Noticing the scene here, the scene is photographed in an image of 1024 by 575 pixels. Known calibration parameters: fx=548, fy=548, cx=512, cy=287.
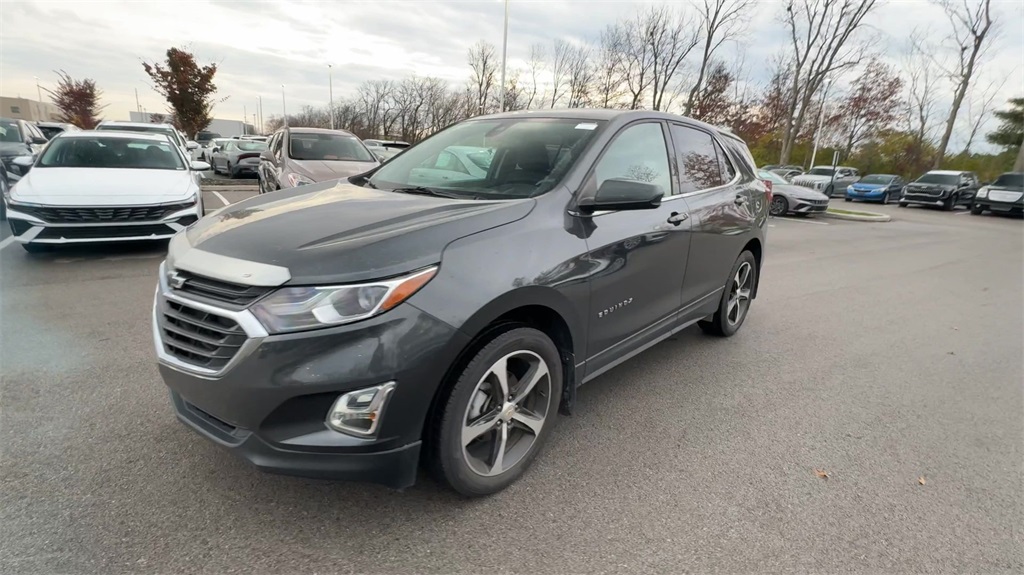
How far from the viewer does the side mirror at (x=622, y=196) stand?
2627 millimetres

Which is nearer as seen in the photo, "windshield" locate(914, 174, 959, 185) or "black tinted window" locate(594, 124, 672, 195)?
"black tinted window" locate(594, 124, 672, 195)

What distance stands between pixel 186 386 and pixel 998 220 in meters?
28.0

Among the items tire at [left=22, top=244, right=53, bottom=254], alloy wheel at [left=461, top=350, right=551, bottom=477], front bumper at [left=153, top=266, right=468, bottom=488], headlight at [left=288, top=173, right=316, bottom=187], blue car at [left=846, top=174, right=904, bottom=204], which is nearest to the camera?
front bumper at [left=153, top=266, right=468, bottom=488]

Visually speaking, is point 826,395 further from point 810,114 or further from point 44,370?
point 810,114

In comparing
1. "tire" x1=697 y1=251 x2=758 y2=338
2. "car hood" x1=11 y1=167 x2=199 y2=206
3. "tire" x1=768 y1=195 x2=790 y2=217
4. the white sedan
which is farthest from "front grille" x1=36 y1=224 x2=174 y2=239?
"tire" x1=768 y1=195 x2=790 y2=217

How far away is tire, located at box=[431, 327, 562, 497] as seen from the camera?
2.19 m

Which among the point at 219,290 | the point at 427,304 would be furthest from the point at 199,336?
the point at 427,304

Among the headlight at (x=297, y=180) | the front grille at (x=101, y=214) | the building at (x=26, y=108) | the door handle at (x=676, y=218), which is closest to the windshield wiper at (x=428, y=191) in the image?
the door handle at (x=676, y=218)

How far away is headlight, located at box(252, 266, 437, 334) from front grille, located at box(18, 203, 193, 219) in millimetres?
5443

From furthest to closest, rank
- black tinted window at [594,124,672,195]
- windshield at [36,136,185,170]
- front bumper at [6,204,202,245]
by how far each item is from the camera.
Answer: windshield at [36,136,185,170], front bumper at [6,204,202,245], black tinted window at [594,124,672,195]

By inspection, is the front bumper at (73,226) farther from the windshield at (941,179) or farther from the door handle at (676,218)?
the windshield at (941,179)

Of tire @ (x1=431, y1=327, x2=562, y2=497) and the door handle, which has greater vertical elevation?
the door handle

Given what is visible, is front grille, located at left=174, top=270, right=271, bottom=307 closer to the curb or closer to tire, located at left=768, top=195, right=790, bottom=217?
tire, located at left=768, top=195, right=790, bottom=217

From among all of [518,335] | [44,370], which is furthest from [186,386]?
[44,370]
